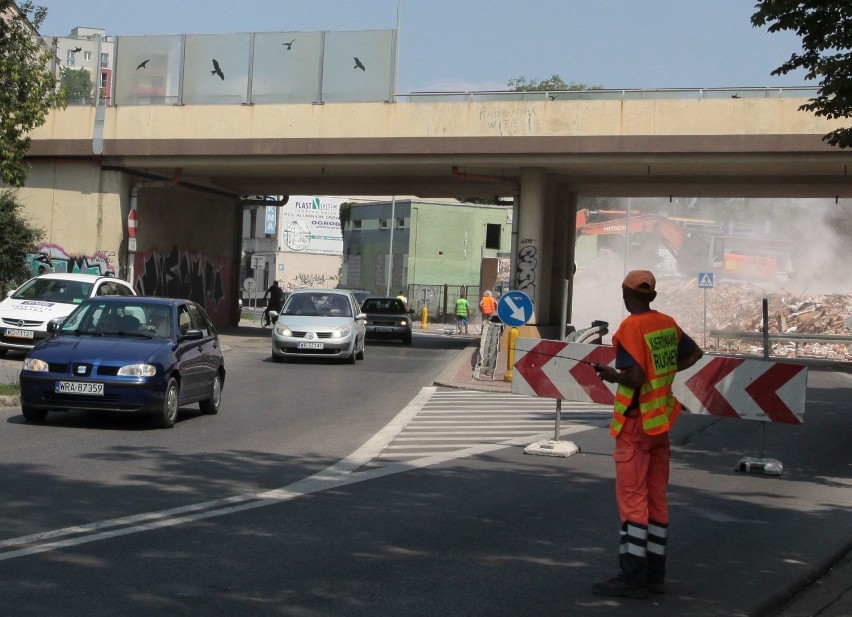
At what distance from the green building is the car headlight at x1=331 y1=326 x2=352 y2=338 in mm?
40801

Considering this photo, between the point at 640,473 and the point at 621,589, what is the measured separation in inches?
25.9

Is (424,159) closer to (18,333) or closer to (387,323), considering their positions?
(387,323)

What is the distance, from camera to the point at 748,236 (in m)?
85.9

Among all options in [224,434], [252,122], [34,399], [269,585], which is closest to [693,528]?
[269,585]

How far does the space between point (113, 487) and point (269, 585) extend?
3402 millimetres

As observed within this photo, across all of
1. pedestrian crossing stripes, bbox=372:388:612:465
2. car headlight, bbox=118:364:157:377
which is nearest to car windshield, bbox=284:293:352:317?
pedestrian crossing stripes, bbox=372:388:612:465

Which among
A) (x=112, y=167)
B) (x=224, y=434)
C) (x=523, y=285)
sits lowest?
(x=224, y=434)

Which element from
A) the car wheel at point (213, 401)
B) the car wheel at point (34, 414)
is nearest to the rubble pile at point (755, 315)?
the car wheel at point (213, 401)

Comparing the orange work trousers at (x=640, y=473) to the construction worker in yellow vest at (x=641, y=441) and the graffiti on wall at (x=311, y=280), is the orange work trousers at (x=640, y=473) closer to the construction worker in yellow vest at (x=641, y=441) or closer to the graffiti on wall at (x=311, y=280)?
the construction worker in yellow vest at (x=641, y=441)

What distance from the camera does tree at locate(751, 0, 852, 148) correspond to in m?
12.1

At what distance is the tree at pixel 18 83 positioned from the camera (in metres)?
21.4

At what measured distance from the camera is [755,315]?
55812mm

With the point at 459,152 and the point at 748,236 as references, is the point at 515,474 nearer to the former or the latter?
the point at 459,152

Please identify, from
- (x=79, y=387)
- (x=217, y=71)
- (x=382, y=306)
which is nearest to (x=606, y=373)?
(x=79, y=387)
